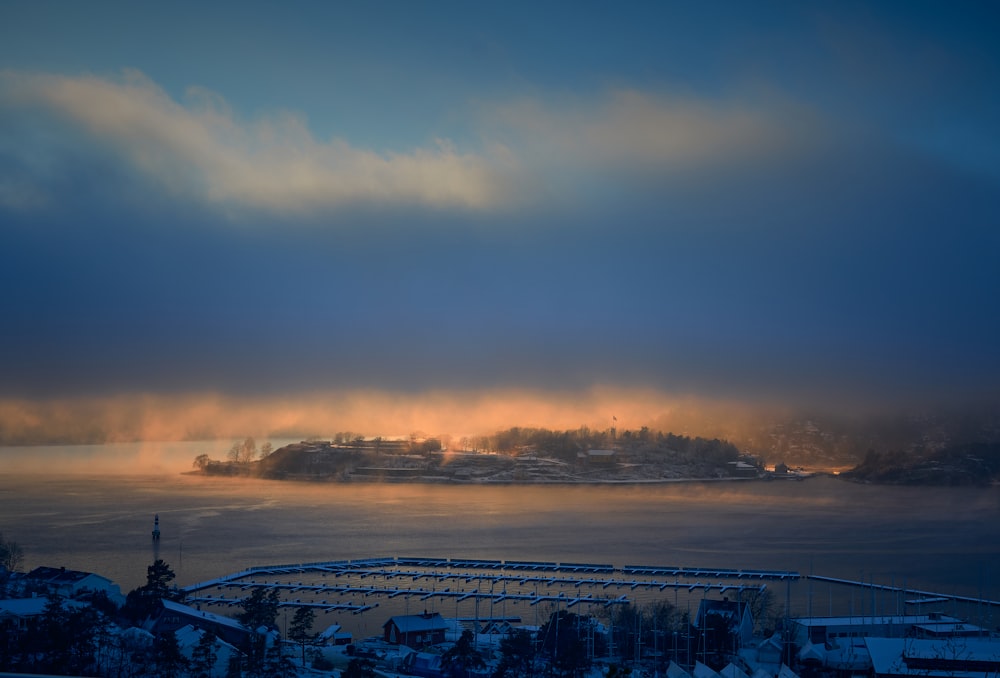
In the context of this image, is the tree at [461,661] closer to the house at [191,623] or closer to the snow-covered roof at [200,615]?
the house at [191,623]

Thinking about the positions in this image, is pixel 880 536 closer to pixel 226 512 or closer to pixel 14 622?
pixel 226 512

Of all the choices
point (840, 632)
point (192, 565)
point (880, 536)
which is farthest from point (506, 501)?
point (840, 632)

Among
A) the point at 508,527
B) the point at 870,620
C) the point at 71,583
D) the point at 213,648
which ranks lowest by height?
the point at 508,527

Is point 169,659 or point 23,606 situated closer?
point 169,659

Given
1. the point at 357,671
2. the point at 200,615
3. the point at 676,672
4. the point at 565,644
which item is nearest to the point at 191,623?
the point at 200,615

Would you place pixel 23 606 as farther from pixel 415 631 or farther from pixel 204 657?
pixel 415 631

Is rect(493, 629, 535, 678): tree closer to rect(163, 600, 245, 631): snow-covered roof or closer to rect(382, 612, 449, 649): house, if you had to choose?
rect(382, 612, 449, 649): house
